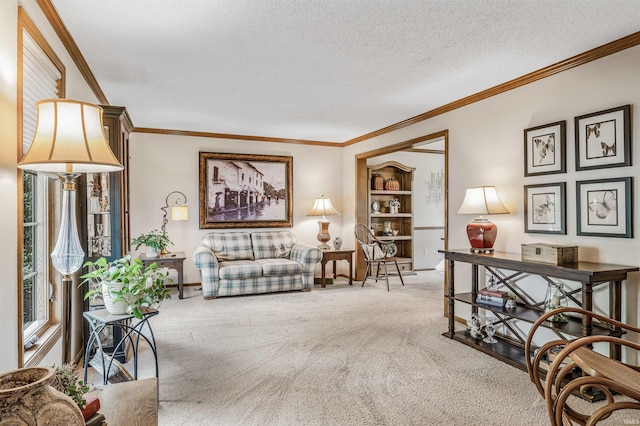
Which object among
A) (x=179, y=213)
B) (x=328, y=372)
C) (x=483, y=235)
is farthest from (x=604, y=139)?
(x=179, y=213)

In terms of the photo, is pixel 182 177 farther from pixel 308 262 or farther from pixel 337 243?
pixel 337 243

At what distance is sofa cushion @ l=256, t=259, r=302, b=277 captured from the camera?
5.45m

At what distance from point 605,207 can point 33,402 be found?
3.39 meters

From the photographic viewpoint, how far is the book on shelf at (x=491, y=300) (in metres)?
3.33

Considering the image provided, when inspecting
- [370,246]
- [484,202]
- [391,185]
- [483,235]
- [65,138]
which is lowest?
[370,246]

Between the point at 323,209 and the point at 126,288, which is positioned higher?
the point at 323,209

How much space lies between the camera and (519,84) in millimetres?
3527

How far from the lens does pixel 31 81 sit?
2.14 m

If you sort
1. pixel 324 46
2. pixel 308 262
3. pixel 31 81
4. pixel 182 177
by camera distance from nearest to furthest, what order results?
pixel 31 81 < pixel 324 46 < pixel 308 262 < pixel 182 177

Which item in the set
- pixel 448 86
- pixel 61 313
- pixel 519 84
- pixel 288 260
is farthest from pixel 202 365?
pixel 519 84

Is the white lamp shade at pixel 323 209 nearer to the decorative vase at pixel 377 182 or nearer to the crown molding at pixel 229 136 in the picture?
the crown molding at pixel 229 136

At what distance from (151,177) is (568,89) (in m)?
5.18

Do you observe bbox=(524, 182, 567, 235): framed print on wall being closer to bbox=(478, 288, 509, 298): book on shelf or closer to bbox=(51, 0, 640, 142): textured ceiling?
bbox=(478, 288, 509, 298): book on shelf

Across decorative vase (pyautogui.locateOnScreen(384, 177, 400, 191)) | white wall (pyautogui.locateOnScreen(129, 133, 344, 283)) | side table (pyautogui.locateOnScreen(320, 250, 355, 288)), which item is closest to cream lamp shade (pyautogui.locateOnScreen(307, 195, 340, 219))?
white wall (pyautogui.locateOnScreen(129, 133, 344, 283))
